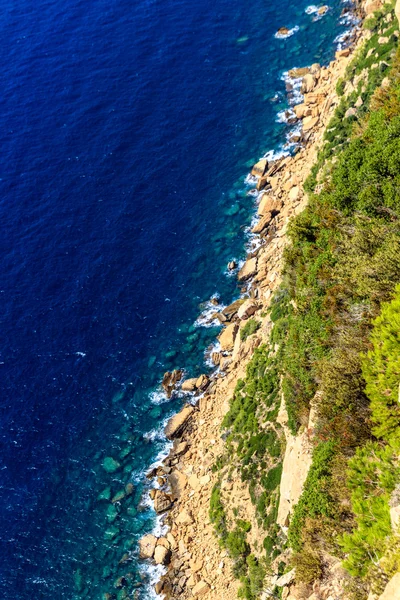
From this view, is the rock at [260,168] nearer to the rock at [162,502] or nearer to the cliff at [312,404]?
the cliff at [312,404]

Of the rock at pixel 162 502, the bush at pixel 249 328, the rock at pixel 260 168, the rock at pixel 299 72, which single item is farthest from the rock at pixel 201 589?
the rock at pixel 299 72

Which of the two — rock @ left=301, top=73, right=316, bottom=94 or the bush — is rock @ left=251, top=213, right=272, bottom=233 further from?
rock @ left=301, top=73, right=316, bottom=94

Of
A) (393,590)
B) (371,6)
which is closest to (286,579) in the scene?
(393,590)

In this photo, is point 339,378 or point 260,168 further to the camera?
point 260,168

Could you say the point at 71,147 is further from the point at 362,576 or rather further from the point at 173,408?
the point at 362,576

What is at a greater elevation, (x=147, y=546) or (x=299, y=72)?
(x=299, y=72)

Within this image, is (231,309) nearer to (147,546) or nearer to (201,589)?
(147,546)
